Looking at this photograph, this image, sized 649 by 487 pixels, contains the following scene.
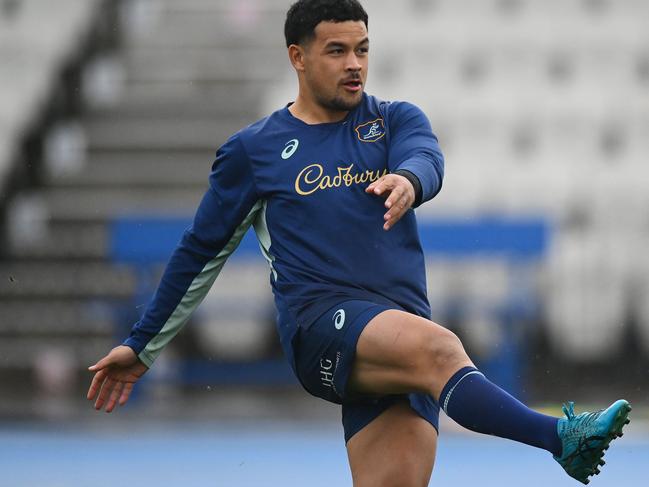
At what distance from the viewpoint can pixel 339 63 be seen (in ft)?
13.7

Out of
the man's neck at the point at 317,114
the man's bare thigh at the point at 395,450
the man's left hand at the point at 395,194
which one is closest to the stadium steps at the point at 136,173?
the man's neck at the point at 317,114

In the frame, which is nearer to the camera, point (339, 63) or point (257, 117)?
point (339, 63)

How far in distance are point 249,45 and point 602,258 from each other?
6.50 metres

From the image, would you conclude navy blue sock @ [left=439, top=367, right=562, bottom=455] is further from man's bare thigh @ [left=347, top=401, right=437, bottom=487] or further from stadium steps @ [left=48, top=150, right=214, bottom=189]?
stadium steps @ [left=48, top=150, right=214, bottom=189]

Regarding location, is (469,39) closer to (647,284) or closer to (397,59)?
(397,59)

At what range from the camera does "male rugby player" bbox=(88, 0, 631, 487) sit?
149 inches

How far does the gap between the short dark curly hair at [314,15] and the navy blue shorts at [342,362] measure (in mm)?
904

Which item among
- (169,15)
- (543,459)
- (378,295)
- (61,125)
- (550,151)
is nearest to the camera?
(378,295)

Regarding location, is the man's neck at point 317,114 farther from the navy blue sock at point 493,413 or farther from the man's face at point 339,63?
the navy blue sock at point 493,413

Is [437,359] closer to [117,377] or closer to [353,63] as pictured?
[353,63]

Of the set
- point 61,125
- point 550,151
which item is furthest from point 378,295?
point 61,125

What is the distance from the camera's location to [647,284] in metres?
15.2

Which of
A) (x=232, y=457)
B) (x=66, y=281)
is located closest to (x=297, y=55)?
(x=232, y=457)

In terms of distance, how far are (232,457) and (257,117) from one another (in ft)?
30.2
